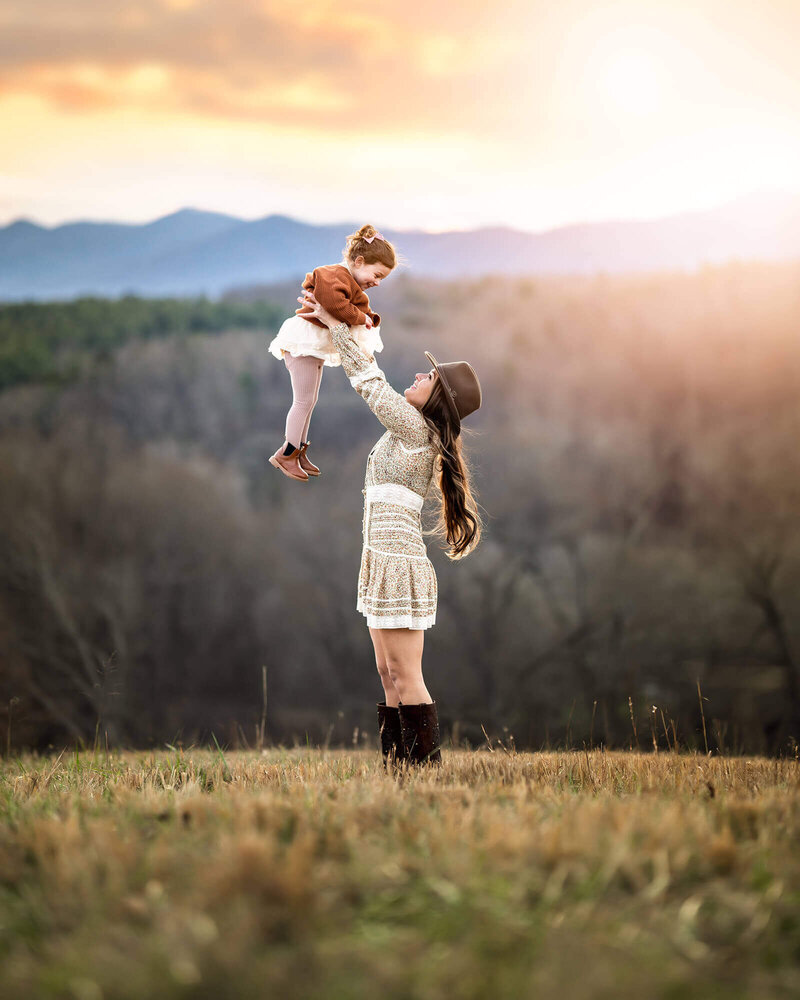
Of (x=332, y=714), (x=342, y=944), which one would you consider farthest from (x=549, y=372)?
(x=342, y=944)

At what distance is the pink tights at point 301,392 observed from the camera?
495cm

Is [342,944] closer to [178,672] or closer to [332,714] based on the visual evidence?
[332,714]

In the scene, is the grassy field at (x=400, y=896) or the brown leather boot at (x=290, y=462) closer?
the grassy field at (x=400, y=896)

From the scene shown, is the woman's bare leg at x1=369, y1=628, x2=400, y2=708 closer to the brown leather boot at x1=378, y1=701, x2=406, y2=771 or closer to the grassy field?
the brown leather boot at x1=378, y1=701, x2=406, y2=771

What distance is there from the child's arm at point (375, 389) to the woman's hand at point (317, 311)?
0.04 m

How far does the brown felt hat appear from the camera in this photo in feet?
16.0

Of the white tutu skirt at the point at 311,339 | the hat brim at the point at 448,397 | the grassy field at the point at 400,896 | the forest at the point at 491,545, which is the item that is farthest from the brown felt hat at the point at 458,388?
the forest at the point at 491,545

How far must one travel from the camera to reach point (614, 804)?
345 centimetres

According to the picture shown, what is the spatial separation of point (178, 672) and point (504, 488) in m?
14.0

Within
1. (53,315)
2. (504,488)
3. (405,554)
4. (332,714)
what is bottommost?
(332,714)

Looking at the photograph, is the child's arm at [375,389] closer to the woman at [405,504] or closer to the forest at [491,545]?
the woman at [405,504]

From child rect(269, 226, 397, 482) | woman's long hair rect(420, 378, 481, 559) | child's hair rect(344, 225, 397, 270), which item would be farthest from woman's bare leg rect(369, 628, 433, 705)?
child's hair rect(344, 225, 397, 270)

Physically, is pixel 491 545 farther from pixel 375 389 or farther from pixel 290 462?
pixel 375 389

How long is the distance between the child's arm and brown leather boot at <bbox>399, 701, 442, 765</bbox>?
1.37 meters
